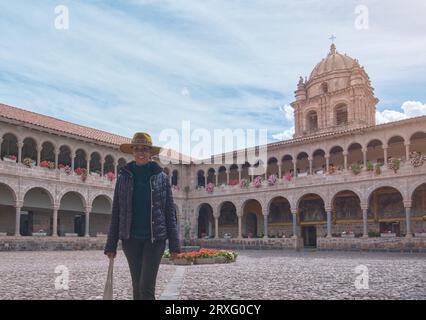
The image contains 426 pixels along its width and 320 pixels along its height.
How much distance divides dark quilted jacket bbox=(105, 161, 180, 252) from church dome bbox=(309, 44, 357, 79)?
1488 inches

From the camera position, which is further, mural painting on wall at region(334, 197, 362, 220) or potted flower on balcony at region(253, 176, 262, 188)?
potted flower on balcony at region(253, 176, 262, 188)

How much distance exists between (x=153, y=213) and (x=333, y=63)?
39243mm

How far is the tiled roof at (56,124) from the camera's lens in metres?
28.2

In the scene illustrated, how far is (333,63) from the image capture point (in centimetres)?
4134

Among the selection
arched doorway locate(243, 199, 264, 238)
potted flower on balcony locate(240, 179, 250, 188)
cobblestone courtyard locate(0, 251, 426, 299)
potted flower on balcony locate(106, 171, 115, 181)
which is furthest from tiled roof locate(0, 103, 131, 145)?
cobblestone courtyard locate(0, 251, 426, 299)

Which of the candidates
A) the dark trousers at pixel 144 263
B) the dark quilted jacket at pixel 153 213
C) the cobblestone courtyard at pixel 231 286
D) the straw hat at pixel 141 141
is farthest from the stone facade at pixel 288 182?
the dark trousers at pixel 144 263

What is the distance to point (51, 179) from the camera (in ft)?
95.2

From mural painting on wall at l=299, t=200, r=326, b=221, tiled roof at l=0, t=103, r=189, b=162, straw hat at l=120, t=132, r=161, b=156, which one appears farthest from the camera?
mural painting on wall at l=299, t=200, r=326, b=221

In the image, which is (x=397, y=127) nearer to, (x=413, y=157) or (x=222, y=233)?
(x=413, y=157)

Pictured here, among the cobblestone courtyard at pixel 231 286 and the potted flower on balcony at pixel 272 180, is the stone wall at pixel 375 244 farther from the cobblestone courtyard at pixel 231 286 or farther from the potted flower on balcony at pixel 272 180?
the cobblestone courtyard at pixel 231 286

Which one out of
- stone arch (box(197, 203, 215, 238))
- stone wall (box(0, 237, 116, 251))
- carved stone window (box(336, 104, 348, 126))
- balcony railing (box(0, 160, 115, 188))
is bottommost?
stone wall (box(0, 237, 116, 251))

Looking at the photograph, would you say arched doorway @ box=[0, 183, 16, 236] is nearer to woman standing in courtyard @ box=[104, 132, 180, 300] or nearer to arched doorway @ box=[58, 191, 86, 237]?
arched doorway @ box=[58, 191, 86, 237]

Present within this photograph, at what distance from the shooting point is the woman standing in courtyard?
16.1ft
